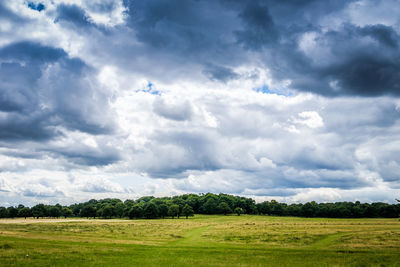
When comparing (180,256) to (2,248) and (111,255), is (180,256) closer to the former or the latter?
(111,255)

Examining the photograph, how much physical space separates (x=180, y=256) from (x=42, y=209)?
185 meters

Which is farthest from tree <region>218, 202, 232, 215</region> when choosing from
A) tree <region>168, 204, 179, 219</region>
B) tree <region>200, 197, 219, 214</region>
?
tree <region>168, 204, 179, 219</region>

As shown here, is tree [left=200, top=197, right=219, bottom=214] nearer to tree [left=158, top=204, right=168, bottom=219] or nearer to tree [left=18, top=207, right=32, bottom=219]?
tree [left=158, top=204, right=168, bottom=219]

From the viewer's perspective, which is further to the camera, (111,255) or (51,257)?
(111,255)

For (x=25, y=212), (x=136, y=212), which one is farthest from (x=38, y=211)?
(x=136, y=212)

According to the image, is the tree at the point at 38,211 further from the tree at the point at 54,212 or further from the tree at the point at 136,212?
the tree at the point at 136,212

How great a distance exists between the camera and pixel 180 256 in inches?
1511

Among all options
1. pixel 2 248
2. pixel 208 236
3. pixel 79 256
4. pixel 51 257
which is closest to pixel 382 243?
pixel 208 236

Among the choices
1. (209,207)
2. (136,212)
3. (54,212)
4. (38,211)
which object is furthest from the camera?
(54,212)

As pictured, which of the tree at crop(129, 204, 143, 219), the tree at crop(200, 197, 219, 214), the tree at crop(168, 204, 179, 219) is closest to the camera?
the tree at crop(129, 204, 143, 219)

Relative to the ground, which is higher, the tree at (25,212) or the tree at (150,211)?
the tree at (150,211)

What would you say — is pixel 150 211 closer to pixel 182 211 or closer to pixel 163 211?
pixel 163 211

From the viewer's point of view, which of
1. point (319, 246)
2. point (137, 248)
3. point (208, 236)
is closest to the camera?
point (137, 248)

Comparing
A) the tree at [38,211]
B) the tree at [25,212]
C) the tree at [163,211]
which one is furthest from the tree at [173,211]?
the tree at [25,212]
